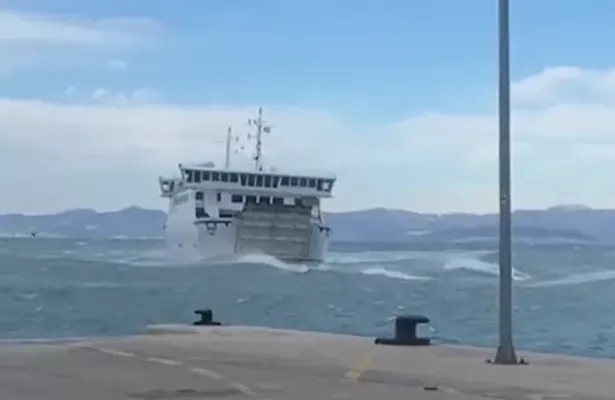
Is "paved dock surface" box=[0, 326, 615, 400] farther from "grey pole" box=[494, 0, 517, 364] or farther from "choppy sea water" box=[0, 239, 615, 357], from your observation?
"choppy sea water" box=[0, 239, 615, 357]

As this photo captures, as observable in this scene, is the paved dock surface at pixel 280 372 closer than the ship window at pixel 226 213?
Yes

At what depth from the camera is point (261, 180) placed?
90.2 m

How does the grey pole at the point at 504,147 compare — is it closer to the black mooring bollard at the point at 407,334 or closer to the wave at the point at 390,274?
the black mooring bollard at the point at 407,334

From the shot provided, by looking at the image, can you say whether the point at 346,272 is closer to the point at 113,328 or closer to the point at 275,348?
the point at 113,328

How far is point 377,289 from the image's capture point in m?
78.6

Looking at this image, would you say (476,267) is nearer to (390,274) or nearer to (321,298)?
(390,274)

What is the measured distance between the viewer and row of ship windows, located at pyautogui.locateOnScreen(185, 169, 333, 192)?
89625mm

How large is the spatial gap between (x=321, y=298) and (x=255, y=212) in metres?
19.5

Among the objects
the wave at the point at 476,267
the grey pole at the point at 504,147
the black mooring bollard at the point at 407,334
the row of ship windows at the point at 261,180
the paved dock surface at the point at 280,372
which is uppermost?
the row of ship windows at the point at 261,180

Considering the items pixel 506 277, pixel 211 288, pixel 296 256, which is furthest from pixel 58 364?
pixel 296 256

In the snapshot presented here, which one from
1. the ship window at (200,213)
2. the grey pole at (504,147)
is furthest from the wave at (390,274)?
the grey pole at (504,147)

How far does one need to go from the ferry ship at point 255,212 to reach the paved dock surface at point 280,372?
230ft

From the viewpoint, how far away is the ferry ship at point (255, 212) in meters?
89.3

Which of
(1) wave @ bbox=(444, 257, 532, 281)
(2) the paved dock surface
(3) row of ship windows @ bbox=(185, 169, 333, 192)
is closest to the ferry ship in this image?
(3) row of ship windows @ bbox=(185, 169, 333, 192)
